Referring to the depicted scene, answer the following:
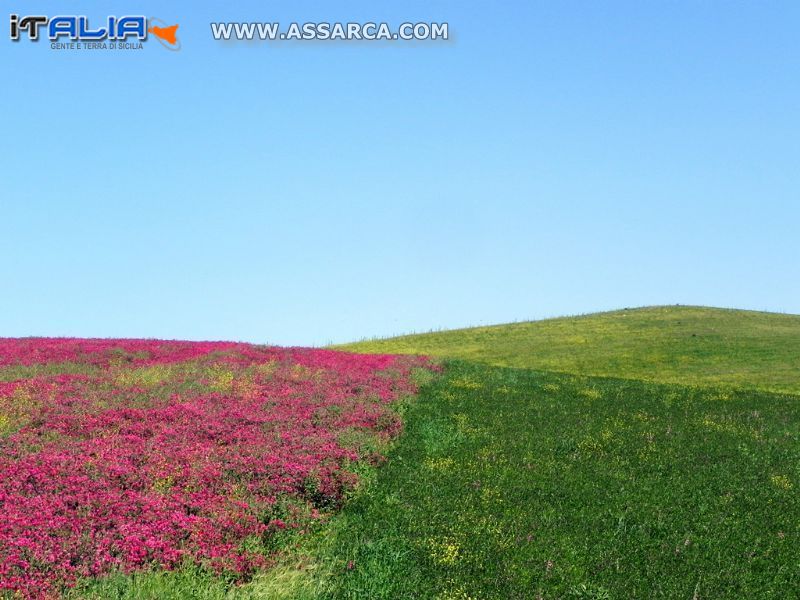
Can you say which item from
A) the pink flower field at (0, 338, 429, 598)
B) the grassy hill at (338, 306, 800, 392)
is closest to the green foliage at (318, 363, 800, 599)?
the pink flower field at (0, 338, 429, 598)

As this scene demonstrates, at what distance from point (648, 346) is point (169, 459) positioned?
44.7 m

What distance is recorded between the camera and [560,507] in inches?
588

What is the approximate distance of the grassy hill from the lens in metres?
43.1

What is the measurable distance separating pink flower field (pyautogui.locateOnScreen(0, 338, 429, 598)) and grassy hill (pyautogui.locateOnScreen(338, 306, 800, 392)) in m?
22.5

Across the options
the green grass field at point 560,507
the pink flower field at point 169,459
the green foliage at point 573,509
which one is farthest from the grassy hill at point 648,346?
the pink flower field at point 169,459

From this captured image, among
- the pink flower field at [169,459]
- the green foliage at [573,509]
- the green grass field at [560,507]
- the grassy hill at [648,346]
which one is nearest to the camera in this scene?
the green grass field at [560,507]

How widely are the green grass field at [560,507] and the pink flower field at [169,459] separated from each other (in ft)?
2.22

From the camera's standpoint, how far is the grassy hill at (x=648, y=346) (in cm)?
4306

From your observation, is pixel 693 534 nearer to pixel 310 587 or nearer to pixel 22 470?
pixel 310 587

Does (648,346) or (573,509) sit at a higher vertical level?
(648,346)

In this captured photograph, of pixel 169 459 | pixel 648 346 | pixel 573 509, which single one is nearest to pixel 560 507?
pixel 573 509

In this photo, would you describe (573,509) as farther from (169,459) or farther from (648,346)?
(648,346)

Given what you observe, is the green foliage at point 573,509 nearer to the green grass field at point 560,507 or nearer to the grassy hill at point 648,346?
the green grass field at point 560,507

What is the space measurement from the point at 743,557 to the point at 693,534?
999 millimetres
